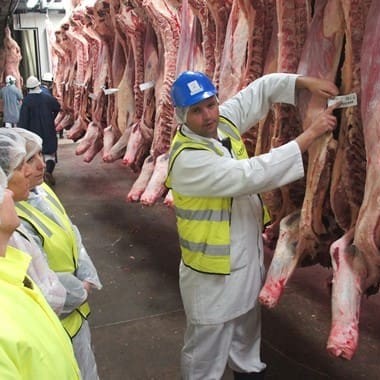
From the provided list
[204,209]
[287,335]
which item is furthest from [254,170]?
[287,335]

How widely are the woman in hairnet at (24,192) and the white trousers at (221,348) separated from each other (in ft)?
2.86

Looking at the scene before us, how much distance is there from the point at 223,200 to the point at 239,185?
197 mm

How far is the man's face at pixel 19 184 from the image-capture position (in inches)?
75.5

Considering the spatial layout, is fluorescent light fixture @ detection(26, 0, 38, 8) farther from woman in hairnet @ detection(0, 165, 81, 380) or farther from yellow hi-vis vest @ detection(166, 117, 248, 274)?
woman in hairnet @ detection(0, 165, 81, 380)

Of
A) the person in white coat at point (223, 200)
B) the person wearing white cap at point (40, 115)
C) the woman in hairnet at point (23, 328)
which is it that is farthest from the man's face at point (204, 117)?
the person wearing white cap at point (40, 115)

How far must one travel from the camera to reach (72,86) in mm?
7539

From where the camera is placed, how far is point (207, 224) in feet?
7.84

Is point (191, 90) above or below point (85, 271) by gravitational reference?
above

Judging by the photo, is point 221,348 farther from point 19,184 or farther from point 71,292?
point 19,184

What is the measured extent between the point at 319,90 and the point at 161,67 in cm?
228

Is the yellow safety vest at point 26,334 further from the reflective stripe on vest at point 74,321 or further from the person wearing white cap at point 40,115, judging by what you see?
the person wearing white cap at point 40,115

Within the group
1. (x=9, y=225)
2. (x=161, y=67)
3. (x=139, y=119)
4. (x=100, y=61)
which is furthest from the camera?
(x=100, y=61)

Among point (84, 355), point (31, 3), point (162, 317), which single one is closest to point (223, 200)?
point (84, 355)

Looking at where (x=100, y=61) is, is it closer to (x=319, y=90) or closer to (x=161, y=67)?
(x=161, y=67)
